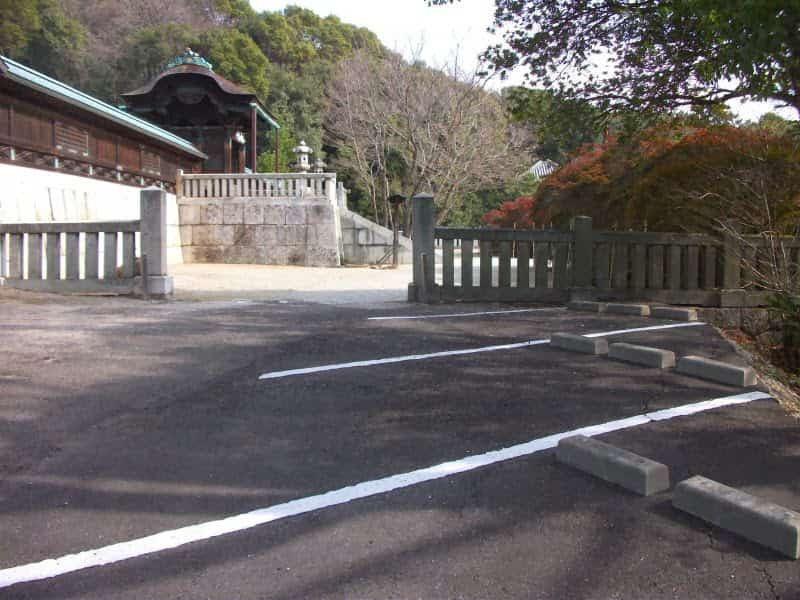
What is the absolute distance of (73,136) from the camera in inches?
617

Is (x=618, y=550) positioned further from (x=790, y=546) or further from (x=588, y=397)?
(x=588, y=397)

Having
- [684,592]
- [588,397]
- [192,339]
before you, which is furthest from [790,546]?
[192,339]

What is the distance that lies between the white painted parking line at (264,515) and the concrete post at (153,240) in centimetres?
691

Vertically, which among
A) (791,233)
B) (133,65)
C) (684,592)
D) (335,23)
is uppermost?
(335,23)

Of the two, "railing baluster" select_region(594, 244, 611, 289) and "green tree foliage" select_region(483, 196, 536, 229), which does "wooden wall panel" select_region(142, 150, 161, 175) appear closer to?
"green tree foliage" select_region(483, 196, 536, 229)

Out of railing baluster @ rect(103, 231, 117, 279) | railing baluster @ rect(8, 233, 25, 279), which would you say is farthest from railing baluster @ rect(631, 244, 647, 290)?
railing baluster @ rect(8, 233, 25, 279)

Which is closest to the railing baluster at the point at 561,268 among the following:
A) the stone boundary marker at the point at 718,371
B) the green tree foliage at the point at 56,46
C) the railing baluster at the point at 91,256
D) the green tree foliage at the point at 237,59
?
the stone boundary marker at the point at 718,371

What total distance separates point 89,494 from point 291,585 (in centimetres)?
111

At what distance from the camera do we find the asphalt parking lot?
6.42 ft

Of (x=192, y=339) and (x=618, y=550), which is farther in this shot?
(x=192, y=339)

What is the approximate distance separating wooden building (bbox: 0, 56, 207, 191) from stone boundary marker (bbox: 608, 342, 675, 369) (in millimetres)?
12281

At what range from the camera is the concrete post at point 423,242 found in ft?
28.1

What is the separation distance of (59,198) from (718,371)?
14461 millimetres

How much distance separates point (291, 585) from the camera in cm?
191
